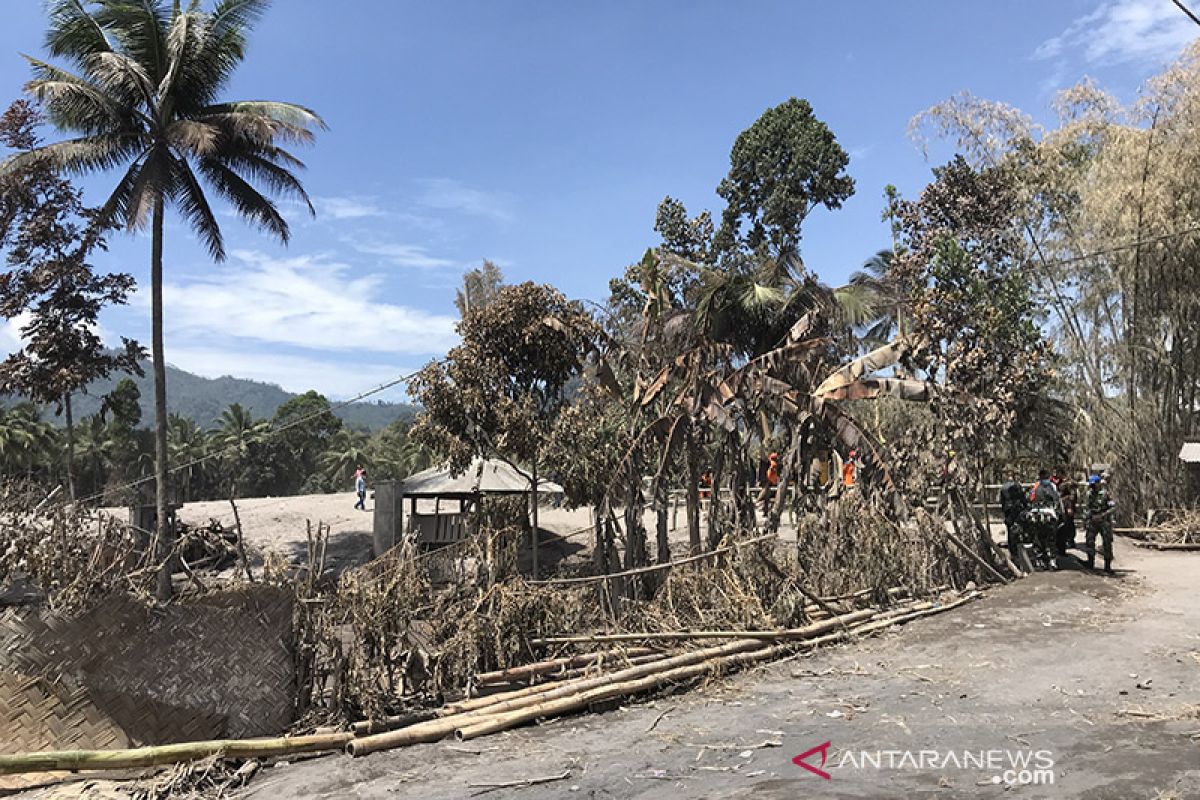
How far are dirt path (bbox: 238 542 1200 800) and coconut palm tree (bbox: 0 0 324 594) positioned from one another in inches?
489

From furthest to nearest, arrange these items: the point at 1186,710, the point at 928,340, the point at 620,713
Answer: the point at 928,340, the point at 620,713, the point at 1186,710

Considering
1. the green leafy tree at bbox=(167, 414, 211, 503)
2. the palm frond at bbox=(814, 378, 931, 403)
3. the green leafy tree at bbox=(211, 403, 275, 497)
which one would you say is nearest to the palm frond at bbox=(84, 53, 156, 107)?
the palm frond at bbox=(814, 378, 931, 403)

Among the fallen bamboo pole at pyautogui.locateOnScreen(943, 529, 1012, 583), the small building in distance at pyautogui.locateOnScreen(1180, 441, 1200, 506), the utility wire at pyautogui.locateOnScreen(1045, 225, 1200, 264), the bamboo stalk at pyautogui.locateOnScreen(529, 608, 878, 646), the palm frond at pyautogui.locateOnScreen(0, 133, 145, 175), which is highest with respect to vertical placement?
the palm frond at pyautogui.locateOnScreen(0, 133, 145, 175)

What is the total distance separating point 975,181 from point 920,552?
13.7 m

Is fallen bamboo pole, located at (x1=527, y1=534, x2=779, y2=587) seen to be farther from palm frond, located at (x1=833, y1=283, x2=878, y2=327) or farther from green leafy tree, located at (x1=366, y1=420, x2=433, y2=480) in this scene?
green leafy tree, located at (x1=366, y1=420, x2=433, y2=480)

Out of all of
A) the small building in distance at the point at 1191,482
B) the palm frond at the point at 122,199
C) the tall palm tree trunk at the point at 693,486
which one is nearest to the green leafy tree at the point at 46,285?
the palm frond at the point at 122,199

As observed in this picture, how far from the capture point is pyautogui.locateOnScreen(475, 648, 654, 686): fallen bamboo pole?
750 cm

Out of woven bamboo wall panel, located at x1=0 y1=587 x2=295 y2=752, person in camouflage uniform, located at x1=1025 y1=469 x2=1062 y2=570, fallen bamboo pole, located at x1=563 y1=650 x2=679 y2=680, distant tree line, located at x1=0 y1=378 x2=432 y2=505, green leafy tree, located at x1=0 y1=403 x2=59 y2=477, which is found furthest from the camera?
distant tree line, located at x1=0 y1=378 x2=432 y2=505

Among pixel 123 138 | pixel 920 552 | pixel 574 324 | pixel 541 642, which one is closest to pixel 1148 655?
pixel 920 552

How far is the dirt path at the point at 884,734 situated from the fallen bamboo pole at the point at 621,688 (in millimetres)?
112

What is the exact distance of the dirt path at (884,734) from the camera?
5.05 meters

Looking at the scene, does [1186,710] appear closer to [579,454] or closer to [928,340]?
[928,340]

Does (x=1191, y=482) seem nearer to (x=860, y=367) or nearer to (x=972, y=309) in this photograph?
(x=972, y=309)

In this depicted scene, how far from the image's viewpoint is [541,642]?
802cm
